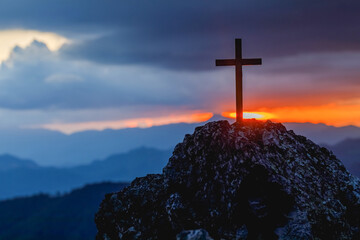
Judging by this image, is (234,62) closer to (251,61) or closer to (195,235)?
A: (251,61)

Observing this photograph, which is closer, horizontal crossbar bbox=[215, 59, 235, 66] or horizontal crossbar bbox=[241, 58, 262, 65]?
horizontal crossbar bbox=[241, 58, 262, 65]

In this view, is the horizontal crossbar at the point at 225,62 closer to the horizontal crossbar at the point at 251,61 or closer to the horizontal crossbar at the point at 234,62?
the horizontal crossbar at the point at 234,62

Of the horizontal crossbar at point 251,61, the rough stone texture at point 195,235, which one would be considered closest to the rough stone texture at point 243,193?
the rough stone texture at point 195,235

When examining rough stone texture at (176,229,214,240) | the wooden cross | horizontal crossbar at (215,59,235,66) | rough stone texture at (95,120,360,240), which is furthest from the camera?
horizontal crossbar at (215,59,235,66)

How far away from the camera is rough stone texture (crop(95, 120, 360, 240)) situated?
68.7ft

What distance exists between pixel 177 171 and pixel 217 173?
3.06 metres

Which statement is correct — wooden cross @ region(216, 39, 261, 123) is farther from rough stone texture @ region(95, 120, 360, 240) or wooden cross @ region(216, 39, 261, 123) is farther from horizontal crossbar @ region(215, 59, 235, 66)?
rough stone texture @ region(95, 120, 360, 240)

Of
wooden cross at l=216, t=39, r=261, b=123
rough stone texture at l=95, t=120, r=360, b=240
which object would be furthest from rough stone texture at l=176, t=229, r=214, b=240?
wooden cross at l=216, t=39, r=261, b=123

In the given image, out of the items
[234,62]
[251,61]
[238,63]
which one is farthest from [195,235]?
[251,61]

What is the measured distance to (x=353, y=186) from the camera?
24906 mm

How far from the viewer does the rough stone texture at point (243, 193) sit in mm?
20938

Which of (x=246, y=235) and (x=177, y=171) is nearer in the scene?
(x=246, y=235)

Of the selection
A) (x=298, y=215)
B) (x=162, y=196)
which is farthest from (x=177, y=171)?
(x=298, y=215)

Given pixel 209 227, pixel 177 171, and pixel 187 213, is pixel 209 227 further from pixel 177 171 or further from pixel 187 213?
pixel 177 171
